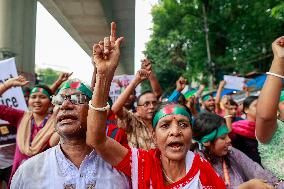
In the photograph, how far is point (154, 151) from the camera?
245cm

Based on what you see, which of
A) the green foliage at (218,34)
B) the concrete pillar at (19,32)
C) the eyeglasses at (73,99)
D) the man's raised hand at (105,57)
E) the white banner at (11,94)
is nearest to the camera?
the man's raised hand at (105,57)

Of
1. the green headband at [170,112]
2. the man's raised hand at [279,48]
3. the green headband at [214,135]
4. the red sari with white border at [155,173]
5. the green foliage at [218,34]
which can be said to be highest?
the green foliage at [218,34]

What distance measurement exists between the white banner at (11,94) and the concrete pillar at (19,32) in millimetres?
2291

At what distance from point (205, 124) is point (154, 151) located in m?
0.84

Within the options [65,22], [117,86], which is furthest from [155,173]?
[65,22]

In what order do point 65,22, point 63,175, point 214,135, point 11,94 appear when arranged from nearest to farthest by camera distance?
1. point 63,175
2. point 214,135
3. point 11,94
4. point 65,22

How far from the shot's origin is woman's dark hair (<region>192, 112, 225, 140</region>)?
3123mm

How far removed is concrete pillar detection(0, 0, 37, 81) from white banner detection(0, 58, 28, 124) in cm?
229

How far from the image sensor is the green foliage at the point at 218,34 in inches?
843

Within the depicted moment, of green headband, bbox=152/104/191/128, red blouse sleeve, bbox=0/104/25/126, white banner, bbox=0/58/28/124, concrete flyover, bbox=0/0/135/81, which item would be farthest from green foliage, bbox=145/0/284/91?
green headband, bbox=152/104/191/128

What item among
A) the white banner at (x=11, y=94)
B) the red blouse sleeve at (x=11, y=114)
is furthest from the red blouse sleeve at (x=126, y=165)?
the white banner at (x=11, y=94)

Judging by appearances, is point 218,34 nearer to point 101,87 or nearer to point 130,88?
point 130,88

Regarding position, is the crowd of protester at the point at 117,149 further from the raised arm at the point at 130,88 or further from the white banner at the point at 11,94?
the white banner at the point at 11,94

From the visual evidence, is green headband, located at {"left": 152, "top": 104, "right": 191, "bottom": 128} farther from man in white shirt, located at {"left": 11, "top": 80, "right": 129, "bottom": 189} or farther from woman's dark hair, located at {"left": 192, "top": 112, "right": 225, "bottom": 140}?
woman's dark hair, located at {"left": 192, "top": 112, "right": 225, "bottom": 140}
